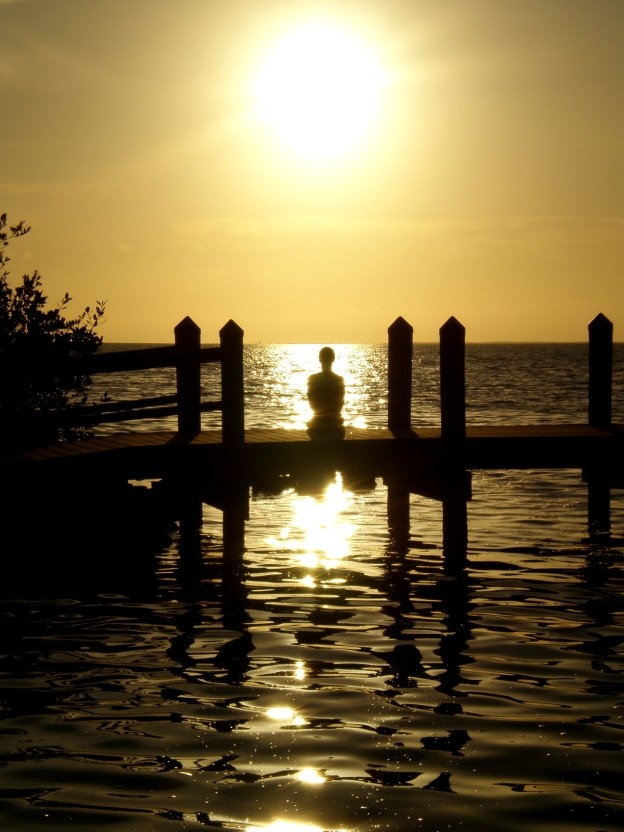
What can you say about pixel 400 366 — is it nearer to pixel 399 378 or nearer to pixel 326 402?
pixel 399 378

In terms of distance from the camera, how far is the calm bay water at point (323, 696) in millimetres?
5867

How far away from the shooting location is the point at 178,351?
47.9 ft

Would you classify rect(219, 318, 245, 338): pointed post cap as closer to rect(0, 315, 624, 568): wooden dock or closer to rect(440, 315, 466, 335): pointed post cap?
rect(0, 315, 624, 568): wooden dock

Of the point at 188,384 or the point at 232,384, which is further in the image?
the point at 188,384

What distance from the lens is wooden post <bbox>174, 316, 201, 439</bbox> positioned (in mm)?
15625

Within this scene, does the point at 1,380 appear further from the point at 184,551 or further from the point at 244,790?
the point at 244,790

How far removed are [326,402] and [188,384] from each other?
198cm

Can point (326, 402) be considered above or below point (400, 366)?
below

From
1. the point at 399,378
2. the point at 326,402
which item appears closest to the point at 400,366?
the point at 399,378

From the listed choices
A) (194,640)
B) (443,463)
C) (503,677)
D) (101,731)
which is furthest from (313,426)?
(101,731)

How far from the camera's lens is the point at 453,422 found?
1467cm

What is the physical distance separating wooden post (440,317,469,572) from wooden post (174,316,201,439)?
11.0 ft

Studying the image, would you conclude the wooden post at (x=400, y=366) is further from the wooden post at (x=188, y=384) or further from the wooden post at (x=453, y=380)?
the wooden post at (x=188, y=384)

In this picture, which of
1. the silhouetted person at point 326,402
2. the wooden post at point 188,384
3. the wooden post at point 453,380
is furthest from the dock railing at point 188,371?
the wooden post at point 453,380
